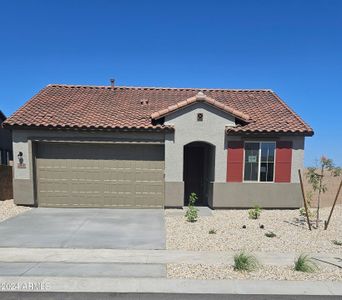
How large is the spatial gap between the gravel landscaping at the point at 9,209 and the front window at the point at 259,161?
31.4 ft

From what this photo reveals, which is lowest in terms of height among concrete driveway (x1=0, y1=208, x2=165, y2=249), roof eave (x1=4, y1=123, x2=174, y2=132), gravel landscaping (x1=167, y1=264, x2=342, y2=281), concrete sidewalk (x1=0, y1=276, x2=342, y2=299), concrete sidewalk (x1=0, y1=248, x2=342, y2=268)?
concrete driveway (x1=0, y1=208, x2=165, y2=249)

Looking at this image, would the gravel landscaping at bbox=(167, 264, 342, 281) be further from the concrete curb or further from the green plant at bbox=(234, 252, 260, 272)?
the concrete curb

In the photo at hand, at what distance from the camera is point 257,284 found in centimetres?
606

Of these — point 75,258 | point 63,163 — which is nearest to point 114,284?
point 75,258

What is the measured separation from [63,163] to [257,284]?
10045 millimetres

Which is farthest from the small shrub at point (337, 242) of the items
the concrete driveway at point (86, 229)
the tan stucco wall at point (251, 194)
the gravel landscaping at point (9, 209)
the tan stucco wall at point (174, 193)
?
the gravel landscaping at point (9, 209)

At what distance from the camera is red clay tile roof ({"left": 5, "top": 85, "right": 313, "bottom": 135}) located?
13.3 metres

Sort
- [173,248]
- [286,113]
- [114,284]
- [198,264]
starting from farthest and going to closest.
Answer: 1. [286,113]
2. [173,248]
3. [198,264]
4. [114,284]

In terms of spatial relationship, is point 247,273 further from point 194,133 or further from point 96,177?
point 96,177

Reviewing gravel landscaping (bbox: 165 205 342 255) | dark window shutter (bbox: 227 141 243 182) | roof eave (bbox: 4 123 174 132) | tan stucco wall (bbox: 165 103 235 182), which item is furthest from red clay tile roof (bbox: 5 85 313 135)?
gravel landscaping (bbox: 165 205 342 255)

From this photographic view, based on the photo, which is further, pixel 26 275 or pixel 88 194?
pixel 88 194

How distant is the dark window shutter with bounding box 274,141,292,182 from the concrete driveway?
534 cm

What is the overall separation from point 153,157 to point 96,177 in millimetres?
2635

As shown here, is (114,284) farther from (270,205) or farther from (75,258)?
(270,205)
